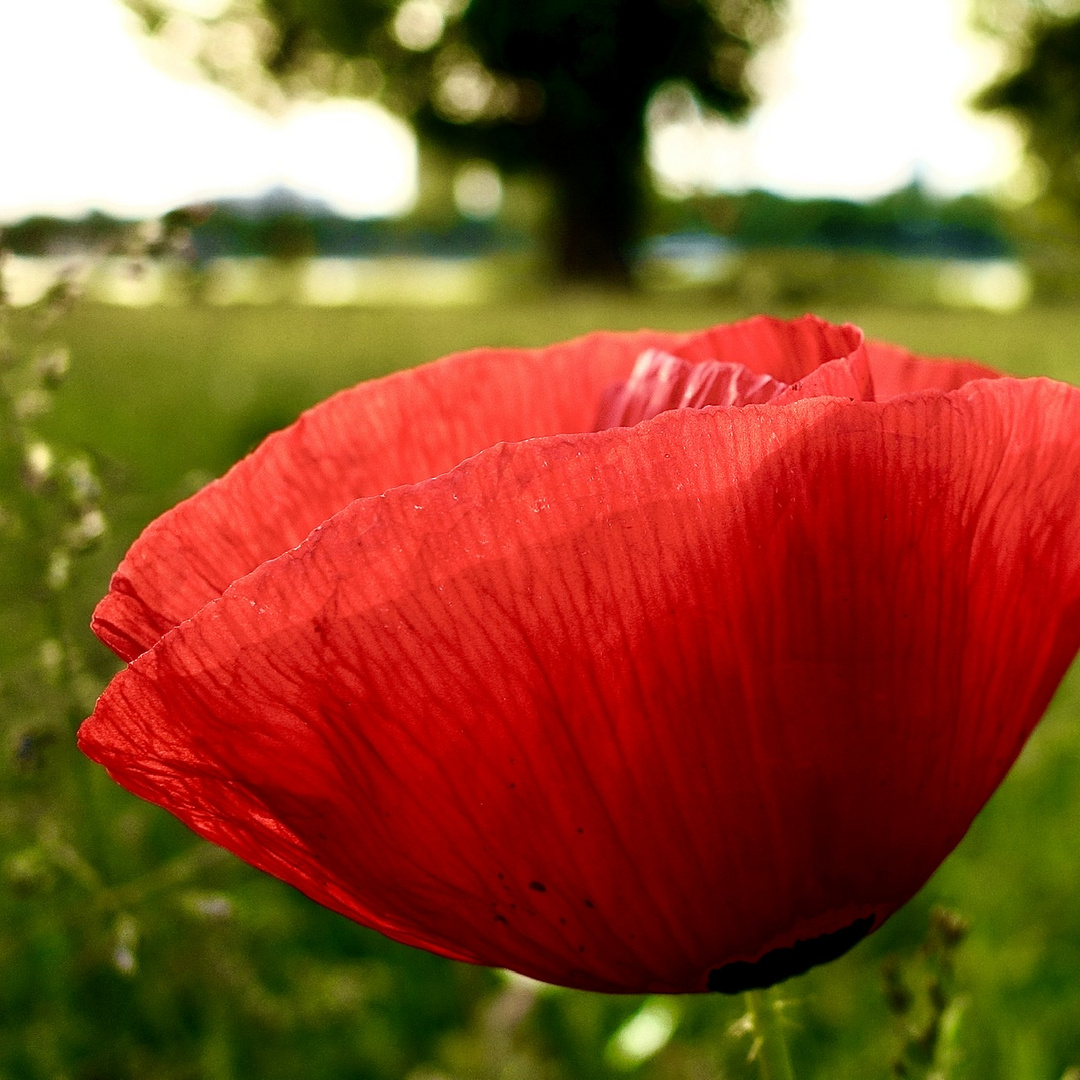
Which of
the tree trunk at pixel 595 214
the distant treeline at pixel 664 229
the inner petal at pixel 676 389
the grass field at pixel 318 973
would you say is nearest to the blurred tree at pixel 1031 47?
the distant treeline at pixel 664 229

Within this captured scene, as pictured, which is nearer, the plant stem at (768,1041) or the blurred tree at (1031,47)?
the plant stem at (768,1041)

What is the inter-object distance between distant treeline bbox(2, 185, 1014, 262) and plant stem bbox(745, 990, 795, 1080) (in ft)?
1.86

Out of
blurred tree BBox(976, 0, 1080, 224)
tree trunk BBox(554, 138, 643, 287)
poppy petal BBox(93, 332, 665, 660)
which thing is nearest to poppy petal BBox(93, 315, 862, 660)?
poppy petal BBox(93, 332, 665, 660)

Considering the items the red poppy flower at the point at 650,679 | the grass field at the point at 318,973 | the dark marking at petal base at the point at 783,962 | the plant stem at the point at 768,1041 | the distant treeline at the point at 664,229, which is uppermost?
the red poppy flower at the point at 650,679

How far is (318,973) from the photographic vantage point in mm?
1252

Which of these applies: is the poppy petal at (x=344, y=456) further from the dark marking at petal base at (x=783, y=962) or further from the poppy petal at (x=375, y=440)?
the dark marking at petal base at (x=783, y=962)

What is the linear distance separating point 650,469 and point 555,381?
12.7 inches

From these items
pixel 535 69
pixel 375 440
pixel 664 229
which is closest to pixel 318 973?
pixel 375 440

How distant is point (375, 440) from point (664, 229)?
2456cm

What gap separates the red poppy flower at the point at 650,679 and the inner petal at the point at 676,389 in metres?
0.06

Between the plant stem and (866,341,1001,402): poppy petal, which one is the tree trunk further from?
the plant stem

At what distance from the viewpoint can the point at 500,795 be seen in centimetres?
43

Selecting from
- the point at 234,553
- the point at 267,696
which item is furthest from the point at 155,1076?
the point at 267,696

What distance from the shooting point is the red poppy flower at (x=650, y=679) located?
0.41 meters
